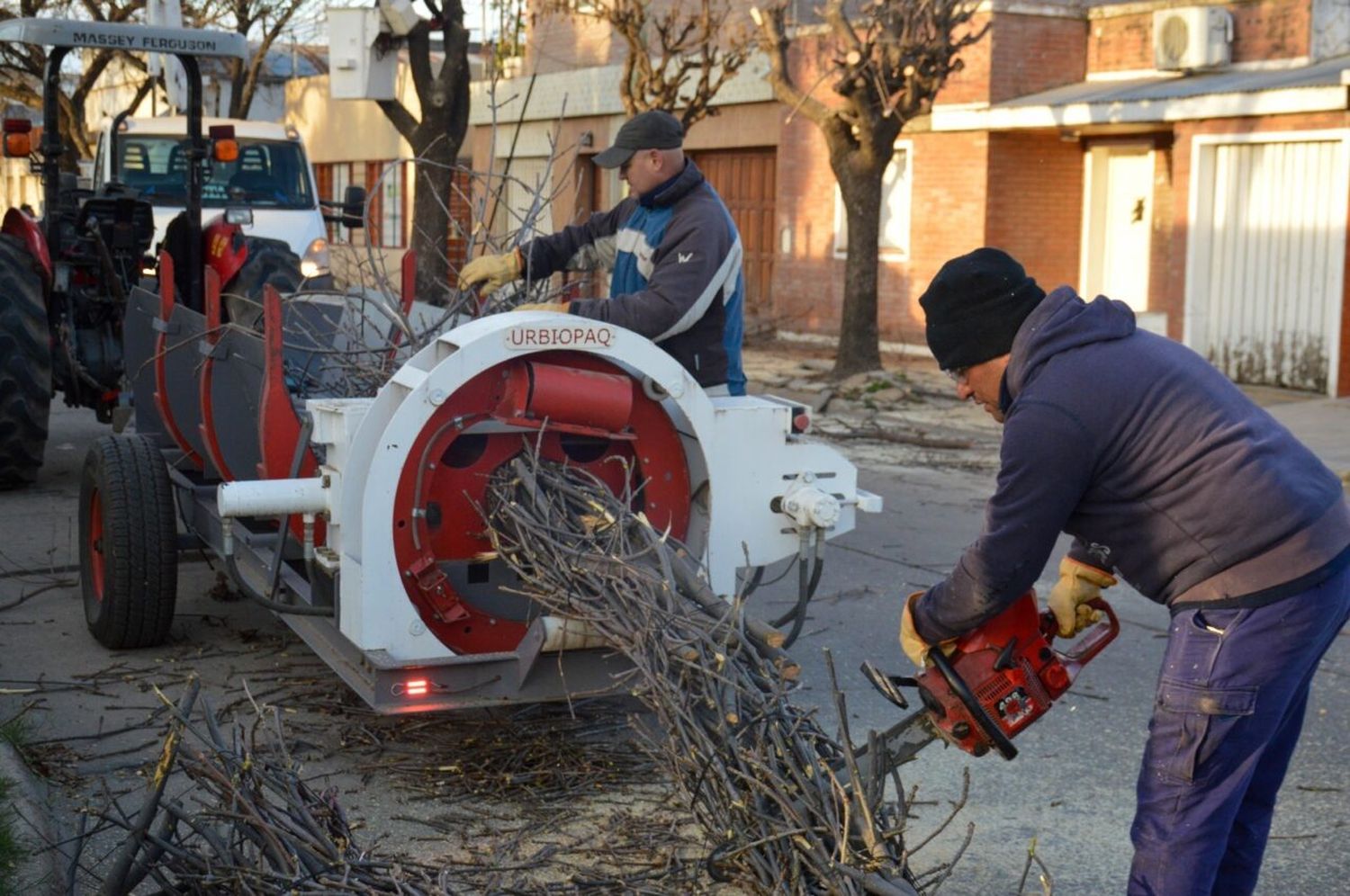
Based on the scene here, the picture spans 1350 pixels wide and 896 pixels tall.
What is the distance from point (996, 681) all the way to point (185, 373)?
424 cm

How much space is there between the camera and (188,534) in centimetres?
667

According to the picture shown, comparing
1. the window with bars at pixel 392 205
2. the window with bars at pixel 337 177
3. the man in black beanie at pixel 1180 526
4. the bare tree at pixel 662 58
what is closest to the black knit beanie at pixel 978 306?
the man in black beanie at pixel 1180 526

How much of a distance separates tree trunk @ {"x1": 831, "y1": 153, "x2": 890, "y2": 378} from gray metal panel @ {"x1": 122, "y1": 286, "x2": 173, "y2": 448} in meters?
10.3

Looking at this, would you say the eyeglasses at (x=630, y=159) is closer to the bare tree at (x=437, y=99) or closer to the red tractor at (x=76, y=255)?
the red tractor at (x=76, y=255)

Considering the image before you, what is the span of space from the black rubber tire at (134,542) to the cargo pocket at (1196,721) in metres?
4.01

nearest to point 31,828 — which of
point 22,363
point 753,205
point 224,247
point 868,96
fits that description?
point 224,247

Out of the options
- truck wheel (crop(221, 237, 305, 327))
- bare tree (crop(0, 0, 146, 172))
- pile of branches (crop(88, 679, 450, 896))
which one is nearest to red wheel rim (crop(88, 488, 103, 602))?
truck wheel (crop(221, 237, 305, 327))

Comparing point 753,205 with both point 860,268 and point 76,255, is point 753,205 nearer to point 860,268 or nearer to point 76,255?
point 860,268

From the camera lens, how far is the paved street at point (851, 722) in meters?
4.85

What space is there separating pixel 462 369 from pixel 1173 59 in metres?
14.9

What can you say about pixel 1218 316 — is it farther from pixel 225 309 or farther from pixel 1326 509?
pixel 1326 509

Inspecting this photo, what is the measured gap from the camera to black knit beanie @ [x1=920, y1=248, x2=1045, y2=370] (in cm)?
358

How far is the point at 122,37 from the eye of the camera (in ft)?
30.1

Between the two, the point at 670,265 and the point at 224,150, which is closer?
the point at 670,265
